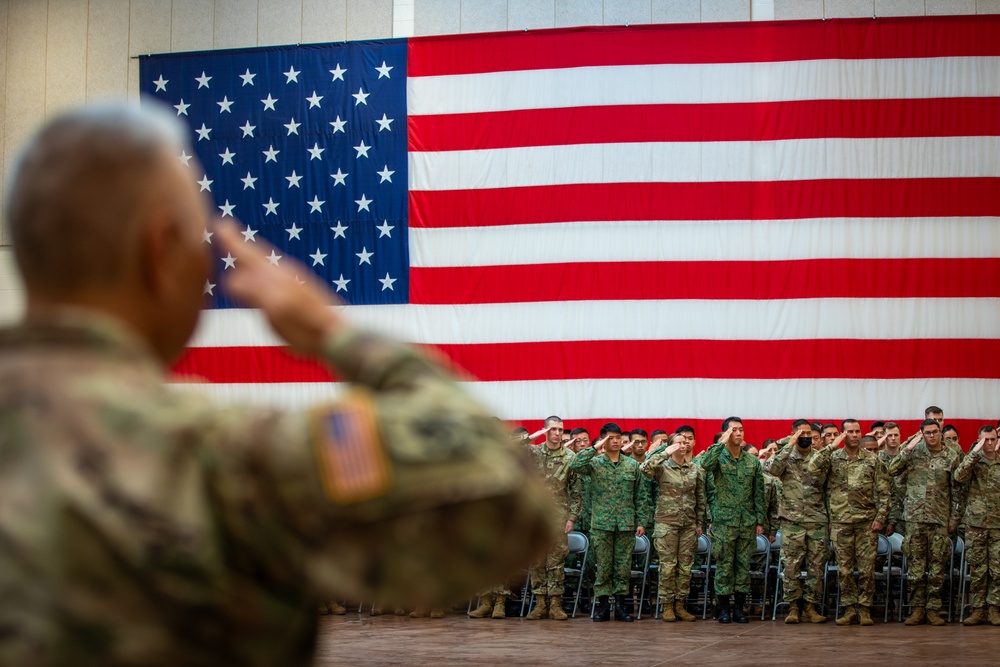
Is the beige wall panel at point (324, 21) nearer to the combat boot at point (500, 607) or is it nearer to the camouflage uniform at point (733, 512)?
the camouflage uniform at point (733, 512)

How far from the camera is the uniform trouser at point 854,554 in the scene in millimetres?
8406

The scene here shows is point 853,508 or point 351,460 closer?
point 351,460

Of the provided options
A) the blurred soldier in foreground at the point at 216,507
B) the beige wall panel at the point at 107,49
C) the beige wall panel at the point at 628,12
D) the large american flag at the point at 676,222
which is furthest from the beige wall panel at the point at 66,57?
the blurred soldier in foreground at the point at 216,507

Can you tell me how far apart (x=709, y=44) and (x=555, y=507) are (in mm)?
4644

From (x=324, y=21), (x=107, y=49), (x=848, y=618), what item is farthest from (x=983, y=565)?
(x=107, y=49)

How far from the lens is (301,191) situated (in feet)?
36.2

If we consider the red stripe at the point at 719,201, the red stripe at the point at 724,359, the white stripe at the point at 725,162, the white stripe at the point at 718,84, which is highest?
the white stripe at the point at 718,84

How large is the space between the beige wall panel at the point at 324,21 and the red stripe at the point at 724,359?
10.9ft

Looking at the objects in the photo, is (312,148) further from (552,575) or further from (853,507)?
(853,507)

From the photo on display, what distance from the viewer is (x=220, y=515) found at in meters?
0.61

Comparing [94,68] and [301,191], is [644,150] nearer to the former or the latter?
[301,191]

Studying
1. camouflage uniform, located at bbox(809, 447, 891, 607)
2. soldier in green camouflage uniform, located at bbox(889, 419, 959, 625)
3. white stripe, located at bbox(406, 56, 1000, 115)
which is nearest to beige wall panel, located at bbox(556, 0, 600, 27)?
white stripe, located at bbox(406, 56, 1000, 115)

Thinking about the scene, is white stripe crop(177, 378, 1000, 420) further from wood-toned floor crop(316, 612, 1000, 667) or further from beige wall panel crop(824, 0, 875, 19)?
beige wall panel crop(824, 0, 875, 19)

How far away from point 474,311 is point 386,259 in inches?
39.2
